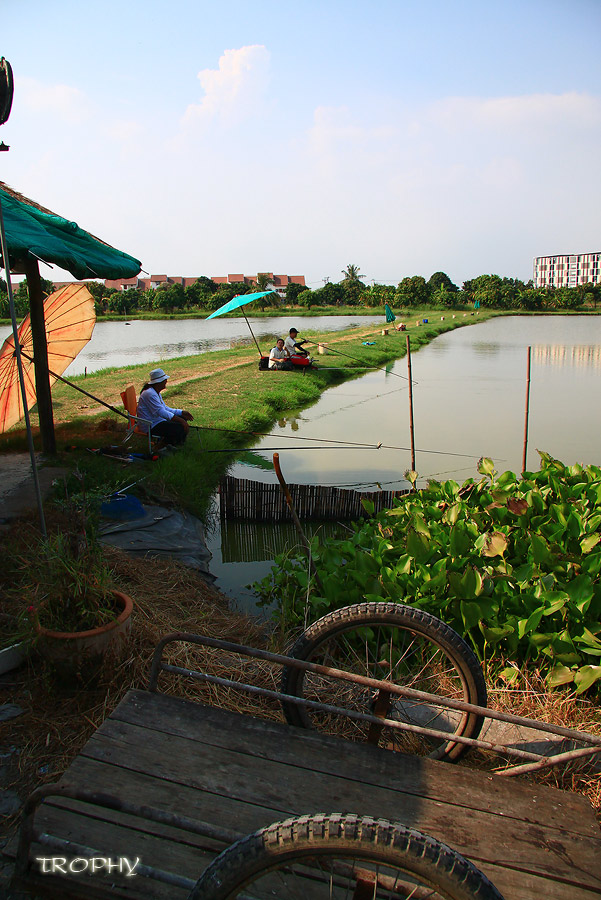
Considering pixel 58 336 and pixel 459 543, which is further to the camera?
pixel 58 336

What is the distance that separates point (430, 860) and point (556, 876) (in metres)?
0.48

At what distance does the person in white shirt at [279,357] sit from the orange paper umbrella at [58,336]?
909 cm

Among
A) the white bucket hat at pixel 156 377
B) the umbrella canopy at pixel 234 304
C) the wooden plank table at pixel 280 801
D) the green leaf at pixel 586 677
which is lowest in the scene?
the green leaf at pixel 586 677

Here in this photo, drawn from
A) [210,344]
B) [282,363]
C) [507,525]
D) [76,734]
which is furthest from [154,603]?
[210,344]

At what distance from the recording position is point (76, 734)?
258 cm

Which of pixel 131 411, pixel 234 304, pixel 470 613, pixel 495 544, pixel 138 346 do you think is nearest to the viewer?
pixel 470 613

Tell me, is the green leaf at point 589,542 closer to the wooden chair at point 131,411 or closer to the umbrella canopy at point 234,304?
the wooden chair at point 131,411

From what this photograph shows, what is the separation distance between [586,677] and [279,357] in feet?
47.7

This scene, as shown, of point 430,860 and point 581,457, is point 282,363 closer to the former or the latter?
point 581,457

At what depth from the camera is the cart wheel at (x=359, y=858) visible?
1.08 meters

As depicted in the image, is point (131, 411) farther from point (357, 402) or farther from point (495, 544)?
point (357, 402)

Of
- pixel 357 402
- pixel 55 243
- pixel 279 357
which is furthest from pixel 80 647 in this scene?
pixel 279 357

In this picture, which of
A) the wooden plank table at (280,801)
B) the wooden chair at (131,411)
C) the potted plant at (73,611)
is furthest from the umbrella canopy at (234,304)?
the wooden plank table at (280,801)

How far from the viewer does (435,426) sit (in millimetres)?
11469
